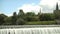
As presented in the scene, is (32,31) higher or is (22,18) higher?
(22,18)

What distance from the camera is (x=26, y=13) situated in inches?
520

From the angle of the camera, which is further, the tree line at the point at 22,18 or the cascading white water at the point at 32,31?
the tree line at the point at 22,18

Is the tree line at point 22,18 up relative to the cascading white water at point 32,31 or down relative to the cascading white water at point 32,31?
up

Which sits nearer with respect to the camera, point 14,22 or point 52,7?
point 14,22

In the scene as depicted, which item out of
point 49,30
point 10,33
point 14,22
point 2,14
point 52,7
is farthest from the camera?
point 52,7

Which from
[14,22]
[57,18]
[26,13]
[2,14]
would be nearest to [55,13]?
[57,18]

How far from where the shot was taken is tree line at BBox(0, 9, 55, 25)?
1181 centimetres

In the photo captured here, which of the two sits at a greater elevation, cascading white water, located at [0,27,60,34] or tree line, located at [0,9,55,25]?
tree line, located at [0,9,55,25]

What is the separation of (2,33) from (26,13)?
15.0ft

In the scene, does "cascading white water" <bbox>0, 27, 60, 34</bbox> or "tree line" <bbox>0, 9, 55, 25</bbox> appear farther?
"tree line" <bbox>0, 9, 55, 25</bbox>

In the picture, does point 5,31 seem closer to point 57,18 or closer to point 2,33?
point 2,33

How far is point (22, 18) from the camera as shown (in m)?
12.3

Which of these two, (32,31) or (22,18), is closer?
(32,31)

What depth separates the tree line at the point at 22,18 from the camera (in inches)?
465
